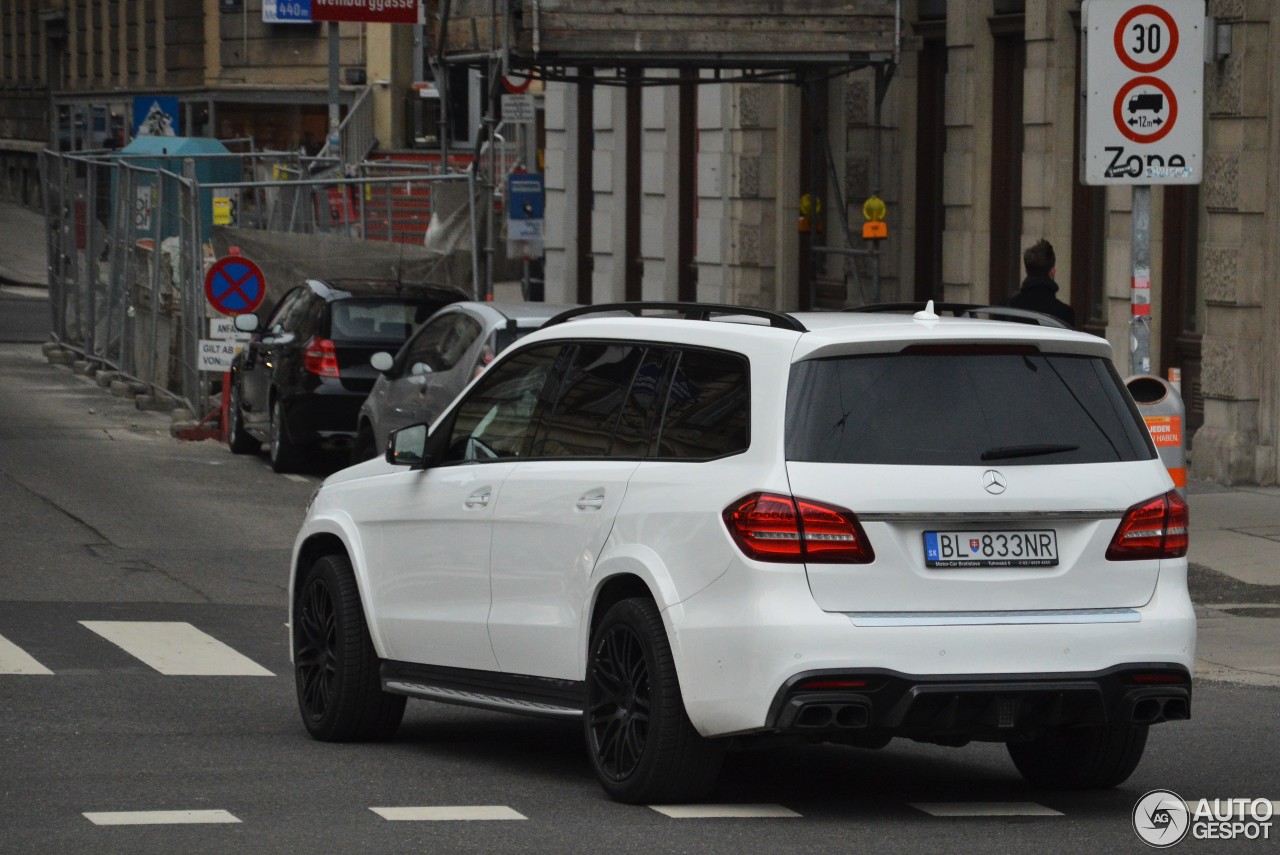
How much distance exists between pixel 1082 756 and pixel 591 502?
6.07 feet

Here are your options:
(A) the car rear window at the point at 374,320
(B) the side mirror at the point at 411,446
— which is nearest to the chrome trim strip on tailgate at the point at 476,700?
(B) the side mirror at the point at 411,446

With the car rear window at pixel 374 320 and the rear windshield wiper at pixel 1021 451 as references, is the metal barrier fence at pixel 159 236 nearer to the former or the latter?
the car rear window at pixel 374 320

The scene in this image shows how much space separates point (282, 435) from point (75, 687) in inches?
388

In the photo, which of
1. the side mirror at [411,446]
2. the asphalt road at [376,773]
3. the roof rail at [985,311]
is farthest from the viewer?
the side mirror at [411,446]

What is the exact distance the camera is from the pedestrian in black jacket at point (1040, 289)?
16.1 meters

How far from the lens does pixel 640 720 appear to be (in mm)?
7758

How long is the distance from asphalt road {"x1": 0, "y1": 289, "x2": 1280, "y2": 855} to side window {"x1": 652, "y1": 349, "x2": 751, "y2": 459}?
3.70 ft

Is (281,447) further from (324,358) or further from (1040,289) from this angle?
(1040,289)

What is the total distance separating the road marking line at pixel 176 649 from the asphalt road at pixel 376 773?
0.10 ft

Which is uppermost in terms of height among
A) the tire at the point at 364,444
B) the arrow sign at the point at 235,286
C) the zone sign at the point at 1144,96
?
the zone sign at the point at 1144,96

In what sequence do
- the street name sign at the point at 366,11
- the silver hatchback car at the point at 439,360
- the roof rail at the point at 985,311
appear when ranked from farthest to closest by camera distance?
the street name sign at the point at 366,11
the silver hatchback car at the point at 439,360
the roof rail at the point at 985,311

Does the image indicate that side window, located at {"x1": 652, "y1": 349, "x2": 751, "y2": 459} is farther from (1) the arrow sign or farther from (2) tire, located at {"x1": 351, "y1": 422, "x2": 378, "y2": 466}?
(1) the arrow sign

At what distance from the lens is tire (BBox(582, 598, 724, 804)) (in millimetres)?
7586
